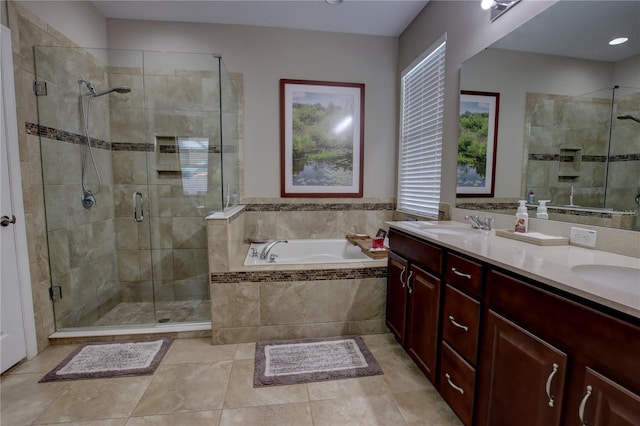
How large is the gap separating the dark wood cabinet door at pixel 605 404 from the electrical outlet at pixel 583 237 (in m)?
0.79

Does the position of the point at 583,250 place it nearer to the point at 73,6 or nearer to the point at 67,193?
the point at 67,193

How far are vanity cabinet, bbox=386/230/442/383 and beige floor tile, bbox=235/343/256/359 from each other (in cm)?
101

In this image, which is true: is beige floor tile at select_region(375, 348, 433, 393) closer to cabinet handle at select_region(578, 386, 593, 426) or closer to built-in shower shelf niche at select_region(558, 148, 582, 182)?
cabinet handle at select_region(578, 386, 593, 426)

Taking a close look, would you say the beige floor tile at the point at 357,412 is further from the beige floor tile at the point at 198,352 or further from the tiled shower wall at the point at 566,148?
the tiled shower wall at the point at 566,148

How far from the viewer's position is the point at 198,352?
2.11 metres

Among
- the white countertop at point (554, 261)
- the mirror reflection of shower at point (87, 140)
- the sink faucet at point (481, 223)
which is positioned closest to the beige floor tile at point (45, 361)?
the mirror reflection of shower at point (87, 140)

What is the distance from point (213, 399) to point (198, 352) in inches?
21.1

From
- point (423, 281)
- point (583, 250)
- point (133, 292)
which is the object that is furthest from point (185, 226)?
point (583, 250)

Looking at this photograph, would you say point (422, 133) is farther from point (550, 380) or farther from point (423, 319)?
point (550, 380)

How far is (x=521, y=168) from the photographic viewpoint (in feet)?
5.52

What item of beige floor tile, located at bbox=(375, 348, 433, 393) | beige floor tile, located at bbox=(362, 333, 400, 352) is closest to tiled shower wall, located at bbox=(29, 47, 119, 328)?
beige floor tile, located at bbox=(362, 333, 400, 352)

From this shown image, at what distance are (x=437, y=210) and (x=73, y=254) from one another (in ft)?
9.92

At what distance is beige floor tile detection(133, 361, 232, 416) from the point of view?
159 cm

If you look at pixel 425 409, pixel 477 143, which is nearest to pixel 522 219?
pixel 477 143
